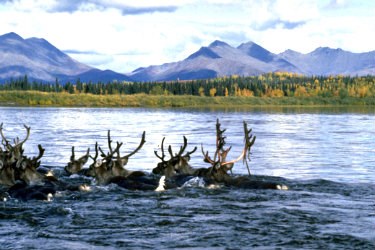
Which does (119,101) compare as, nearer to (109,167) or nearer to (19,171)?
(109,167)

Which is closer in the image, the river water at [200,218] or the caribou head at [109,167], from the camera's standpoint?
the river water at [200,218]

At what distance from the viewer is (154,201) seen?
1559 centimetres

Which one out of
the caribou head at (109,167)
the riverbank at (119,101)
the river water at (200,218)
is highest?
the caribou head at (109,167)

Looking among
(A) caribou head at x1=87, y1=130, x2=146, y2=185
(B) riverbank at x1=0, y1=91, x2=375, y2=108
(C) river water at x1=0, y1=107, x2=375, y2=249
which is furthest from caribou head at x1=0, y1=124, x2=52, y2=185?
(B) riverbank at x1=0, y1=91, x2=375, y2=108

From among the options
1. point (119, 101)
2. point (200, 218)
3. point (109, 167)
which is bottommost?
point (119, 101)

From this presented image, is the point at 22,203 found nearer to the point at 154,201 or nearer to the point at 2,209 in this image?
the point at 2,209

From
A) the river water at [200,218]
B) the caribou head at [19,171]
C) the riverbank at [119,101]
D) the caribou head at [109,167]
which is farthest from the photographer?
the riverbank at [119,101]

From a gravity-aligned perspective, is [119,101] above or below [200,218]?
below

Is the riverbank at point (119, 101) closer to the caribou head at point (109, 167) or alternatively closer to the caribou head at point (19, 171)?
the caribou head at point (109, 167)

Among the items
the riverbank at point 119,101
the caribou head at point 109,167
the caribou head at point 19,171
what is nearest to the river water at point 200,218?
the caribou head at point 109,167

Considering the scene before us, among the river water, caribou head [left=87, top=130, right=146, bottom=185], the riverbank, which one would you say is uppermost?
caribou head [left=87, top=130, right=146, bottom=185]

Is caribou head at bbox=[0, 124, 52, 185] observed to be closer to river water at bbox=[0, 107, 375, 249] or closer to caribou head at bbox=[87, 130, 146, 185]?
caribou head at bbox=[87, 130, 146, 185]

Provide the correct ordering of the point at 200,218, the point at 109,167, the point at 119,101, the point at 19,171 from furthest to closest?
1. the point at 119,101
2. the point at 109,167
3. the point at 19,171
4. the point at 200,218

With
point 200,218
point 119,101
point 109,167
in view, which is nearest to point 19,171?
point 109,167
